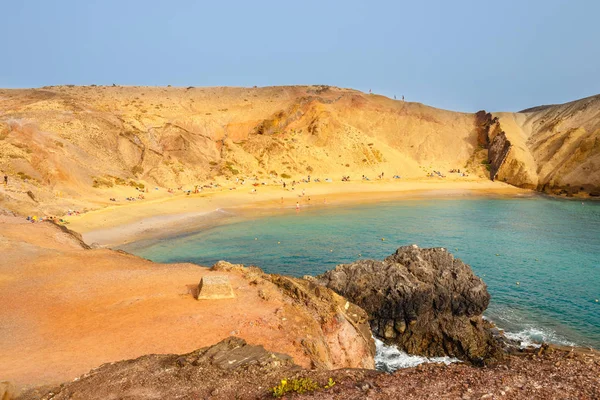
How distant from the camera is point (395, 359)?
16156mm

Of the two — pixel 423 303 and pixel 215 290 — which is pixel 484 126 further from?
pixel 215 290

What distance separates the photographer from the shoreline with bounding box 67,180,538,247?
3412 cm

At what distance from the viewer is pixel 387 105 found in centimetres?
8725

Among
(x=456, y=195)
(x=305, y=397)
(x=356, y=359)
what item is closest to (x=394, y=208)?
(x=456, y=195)

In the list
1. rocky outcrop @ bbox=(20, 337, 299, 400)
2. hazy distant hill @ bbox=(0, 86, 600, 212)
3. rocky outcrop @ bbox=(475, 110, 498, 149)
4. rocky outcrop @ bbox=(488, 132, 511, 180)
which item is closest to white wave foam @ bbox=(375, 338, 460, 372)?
rocky outcrop @ bbox=(20, 337, 299, 400)

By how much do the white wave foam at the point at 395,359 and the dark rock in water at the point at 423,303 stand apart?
0.33 meters

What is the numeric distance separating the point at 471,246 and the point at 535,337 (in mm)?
14338

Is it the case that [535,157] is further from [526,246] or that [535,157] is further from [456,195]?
[526,246]

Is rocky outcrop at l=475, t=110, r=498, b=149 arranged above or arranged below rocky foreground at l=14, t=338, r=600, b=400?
above

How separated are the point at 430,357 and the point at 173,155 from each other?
49.8 meters

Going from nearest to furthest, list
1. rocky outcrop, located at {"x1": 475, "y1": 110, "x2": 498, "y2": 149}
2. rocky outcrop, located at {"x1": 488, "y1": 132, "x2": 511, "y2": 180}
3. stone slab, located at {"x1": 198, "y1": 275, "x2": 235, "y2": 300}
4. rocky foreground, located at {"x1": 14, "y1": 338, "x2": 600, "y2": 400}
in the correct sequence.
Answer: rocky foreground, located at {"x1": 14, "y1": 338, "x2": 600, "y2": 400}, stone slab, located at {"x1": 198, "y1": 275, "x2": 235, "y2": 300}, rocky outcrop, located at {"x1": 488, "y1": 132, "x2": 511, "y2": 180}, rocky outcrop, located at {"x1": 475, "y1": 110, "x2": 498, "y2": 149}

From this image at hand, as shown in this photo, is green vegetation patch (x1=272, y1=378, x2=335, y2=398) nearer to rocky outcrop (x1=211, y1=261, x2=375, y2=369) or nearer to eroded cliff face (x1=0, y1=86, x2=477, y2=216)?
rocky outcrop (x1=211, y1=261, x2=375, y2=369)

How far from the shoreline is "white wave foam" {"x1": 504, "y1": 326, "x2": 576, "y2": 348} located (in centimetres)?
2646

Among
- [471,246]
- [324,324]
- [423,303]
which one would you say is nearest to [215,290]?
[324,324]
